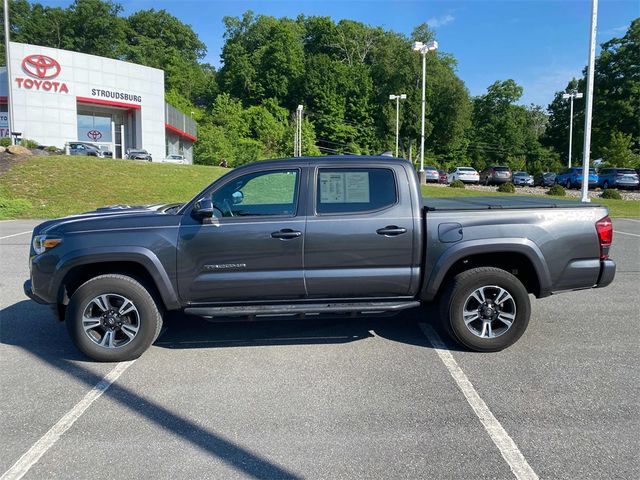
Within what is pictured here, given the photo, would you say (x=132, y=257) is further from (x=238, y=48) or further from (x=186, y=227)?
(x=238, y=48)

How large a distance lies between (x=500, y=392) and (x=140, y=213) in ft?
12.0

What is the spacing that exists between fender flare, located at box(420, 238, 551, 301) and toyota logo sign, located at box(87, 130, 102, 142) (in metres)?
45.4

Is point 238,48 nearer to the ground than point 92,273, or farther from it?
farther from it

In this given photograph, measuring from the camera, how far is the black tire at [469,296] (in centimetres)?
479

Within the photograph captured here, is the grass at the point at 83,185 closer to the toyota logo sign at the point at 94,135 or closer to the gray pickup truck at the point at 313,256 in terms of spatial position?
the gray pickup truck at the point at 313,256

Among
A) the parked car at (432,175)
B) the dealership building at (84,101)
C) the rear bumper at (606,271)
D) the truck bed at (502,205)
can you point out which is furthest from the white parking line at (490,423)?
the dealership building at (84,101)

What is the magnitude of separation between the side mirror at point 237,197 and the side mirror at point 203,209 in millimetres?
312

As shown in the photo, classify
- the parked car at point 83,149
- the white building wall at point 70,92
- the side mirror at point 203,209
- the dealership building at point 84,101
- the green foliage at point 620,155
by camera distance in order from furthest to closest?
1. the green foliage at point 620,155
2. the dealership building at point 84,101
3. the white building wall at point 70,92
4. the parked car at point 83,149
5. the side mirror at point 203,209

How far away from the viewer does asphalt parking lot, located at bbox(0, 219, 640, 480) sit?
3.09 meters

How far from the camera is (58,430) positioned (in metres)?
3.49

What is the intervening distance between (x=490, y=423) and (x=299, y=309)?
191 centimetres

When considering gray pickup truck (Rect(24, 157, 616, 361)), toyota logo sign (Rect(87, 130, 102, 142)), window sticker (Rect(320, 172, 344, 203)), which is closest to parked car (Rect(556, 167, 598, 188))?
gray pickup truck (Rect(24, 157, 616, 361))

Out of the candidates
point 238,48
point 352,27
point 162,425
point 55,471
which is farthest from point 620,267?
point 352,27

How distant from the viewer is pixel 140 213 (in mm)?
4977
